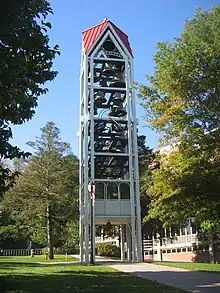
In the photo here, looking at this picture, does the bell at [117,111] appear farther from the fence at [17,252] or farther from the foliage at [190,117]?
the fence at [17,252]

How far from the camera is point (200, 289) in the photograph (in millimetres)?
10977

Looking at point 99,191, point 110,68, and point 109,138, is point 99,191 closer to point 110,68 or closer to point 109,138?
point 109,138

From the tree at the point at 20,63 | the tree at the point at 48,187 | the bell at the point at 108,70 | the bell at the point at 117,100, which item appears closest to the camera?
the tree at the point at 20,63

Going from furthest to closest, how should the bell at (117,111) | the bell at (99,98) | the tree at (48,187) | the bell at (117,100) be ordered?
the tree at (48,187), the bell at (117,100), the bell at (99,98), the bell at (117,111)

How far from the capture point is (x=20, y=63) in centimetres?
859

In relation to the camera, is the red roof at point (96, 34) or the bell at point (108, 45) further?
the bell at point (108, 45)

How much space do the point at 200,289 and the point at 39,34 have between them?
7.41 m

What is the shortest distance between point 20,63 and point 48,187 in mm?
28556

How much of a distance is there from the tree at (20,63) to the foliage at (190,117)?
8.37m

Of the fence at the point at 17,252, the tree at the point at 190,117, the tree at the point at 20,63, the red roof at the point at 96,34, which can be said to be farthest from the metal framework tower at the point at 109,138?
the fence at the point at 17,252

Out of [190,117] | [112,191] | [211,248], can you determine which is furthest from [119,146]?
[190,117]

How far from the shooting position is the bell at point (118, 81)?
3108 cm

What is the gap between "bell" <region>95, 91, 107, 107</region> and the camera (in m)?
30.6

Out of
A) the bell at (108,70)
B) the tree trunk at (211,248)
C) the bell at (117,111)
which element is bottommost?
the tree trunk at (211,248)
